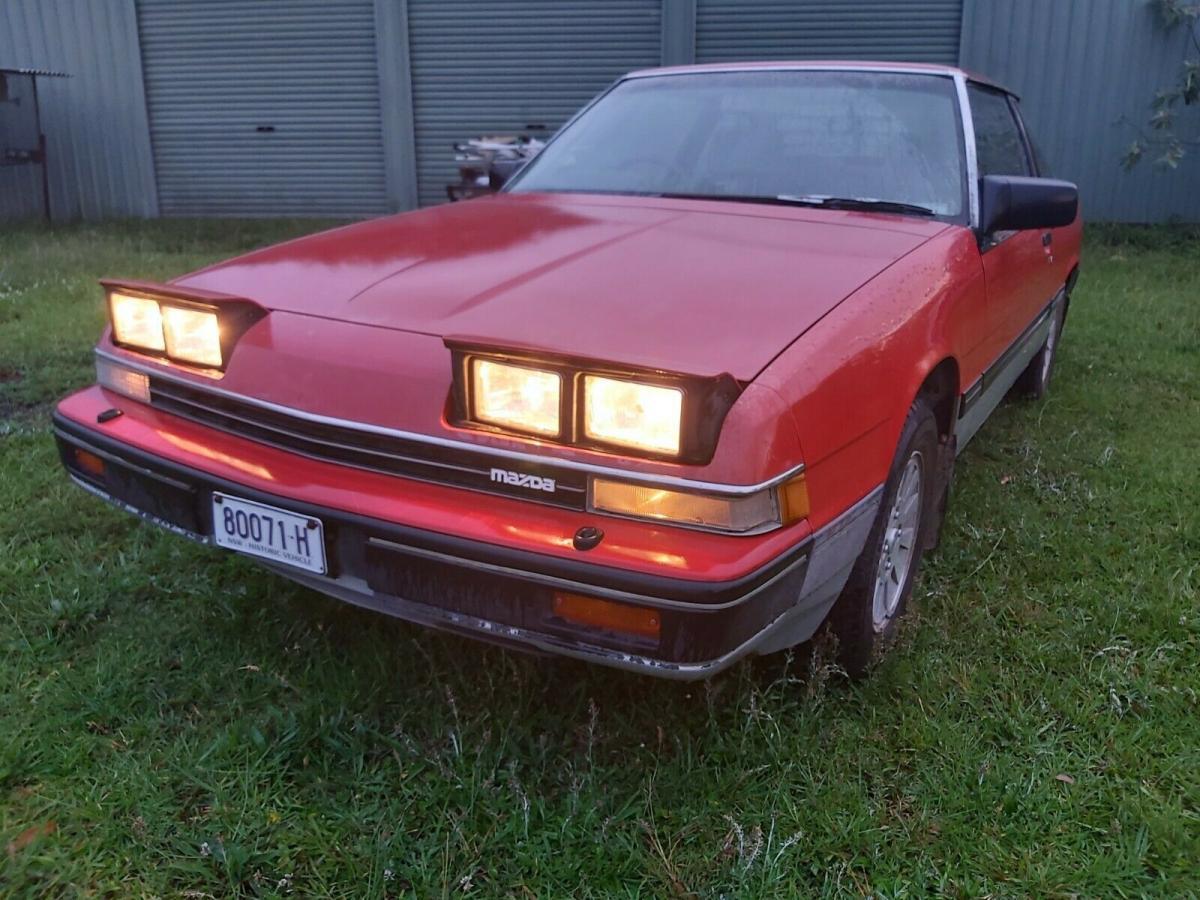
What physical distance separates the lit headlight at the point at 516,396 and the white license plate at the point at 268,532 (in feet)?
1.43

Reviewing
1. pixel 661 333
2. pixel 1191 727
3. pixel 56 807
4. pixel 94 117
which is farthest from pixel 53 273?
pixel 1191 727

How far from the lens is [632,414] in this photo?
1703 mm

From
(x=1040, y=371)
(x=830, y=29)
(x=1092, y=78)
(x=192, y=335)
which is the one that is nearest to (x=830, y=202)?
(x=192, y=335)

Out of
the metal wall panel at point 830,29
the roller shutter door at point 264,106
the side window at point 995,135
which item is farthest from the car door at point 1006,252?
the roller shutter door at point 264,106

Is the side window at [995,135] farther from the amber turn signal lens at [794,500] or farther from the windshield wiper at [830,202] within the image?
the amber turn signal lens at [794,500]

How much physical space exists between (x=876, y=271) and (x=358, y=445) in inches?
47.6

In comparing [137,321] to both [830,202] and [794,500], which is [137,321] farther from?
[830,202]

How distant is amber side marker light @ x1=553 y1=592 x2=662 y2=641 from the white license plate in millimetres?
536

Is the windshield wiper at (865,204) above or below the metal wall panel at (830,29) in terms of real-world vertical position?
below

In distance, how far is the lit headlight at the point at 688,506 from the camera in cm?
169

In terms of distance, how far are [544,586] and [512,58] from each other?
10552mm

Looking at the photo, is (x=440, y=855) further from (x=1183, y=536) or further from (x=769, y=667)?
(x=1183, y=536)

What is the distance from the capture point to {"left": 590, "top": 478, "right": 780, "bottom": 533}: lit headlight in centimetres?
169

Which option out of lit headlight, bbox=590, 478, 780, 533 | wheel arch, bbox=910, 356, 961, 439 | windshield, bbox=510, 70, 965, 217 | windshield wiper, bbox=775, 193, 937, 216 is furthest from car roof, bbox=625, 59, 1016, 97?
lit headlight, bbox=590, 478, 780, 533
